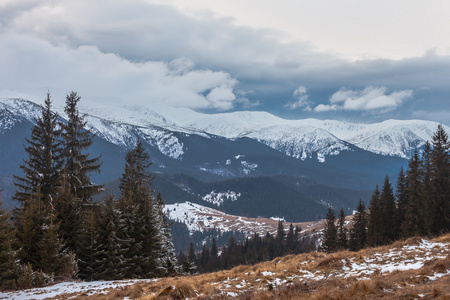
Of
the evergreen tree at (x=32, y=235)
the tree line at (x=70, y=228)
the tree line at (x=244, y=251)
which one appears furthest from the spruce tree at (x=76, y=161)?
the tree line at (x=244, y=251)

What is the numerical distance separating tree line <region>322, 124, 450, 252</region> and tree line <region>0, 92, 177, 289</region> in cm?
2919

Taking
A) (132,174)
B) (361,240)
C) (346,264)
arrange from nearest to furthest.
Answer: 1. (346,264)
2. (132,174)
3. (361,240)

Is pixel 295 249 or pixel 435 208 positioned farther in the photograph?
pixel 295 249

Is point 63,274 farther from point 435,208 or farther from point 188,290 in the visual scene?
point 435,208

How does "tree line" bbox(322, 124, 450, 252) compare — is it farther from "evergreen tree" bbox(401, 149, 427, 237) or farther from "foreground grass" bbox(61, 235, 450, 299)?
"foreground grass" bbox(61, 235, 450, 299)

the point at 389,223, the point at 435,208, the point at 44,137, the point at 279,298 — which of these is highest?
the point at 44,137

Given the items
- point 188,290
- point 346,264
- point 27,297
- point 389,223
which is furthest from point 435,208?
point 27,297

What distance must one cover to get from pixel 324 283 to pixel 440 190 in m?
45.9

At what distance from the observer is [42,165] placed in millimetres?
32062

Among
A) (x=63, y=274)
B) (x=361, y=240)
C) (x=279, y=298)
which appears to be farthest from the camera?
(x=361, y=240)

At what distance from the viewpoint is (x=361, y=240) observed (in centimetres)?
6075

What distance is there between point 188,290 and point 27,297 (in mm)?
7970

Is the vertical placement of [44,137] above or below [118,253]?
above

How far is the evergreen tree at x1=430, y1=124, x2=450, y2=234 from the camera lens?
4456 cm
